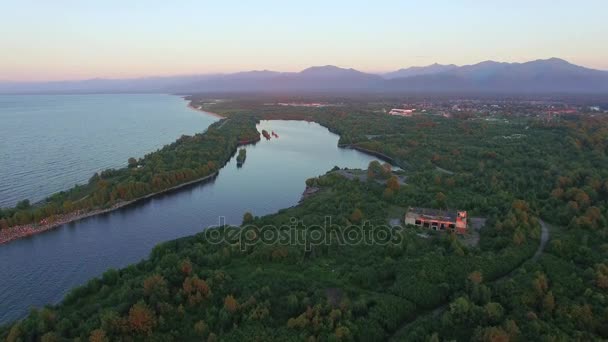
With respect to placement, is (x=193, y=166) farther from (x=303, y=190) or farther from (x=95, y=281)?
(x=95, y=281)

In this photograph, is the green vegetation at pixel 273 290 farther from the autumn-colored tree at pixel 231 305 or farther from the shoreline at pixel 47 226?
the shoreline at pixel 47 226

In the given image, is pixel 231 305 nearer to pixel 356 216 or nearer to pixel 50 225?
pixel 356 216

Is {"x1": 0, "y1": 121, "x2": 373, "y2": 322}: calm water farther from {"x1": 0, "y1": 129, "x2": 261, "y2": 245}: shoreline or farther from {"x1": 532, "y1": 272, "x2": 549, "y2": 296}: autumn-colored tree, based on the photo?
{"x1": 532, "y1": 272, "x2": 549, "y2": 296}: autumn-colored tree

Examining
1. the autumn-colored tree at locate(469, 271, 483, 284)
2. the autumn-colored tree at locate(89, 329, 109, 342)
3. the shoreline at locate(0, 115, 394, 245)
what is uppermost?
the autumn-colored tree at locate(469, 271, 483, 284)

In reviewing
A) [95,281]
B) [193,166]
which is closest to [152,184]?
[193,166]

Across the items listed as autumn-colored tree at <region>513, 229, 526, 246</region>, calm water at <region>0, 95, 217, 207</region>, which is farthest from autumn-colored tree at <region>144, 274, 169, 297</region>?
calm water at <region>0, 95, 217, 207</region>

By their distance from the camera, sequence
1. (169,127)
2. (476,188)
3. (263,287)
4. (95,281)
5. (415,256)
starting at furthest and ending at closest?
(169,127) < (476,188) < (415,256) < (95,281) < (263,287)
